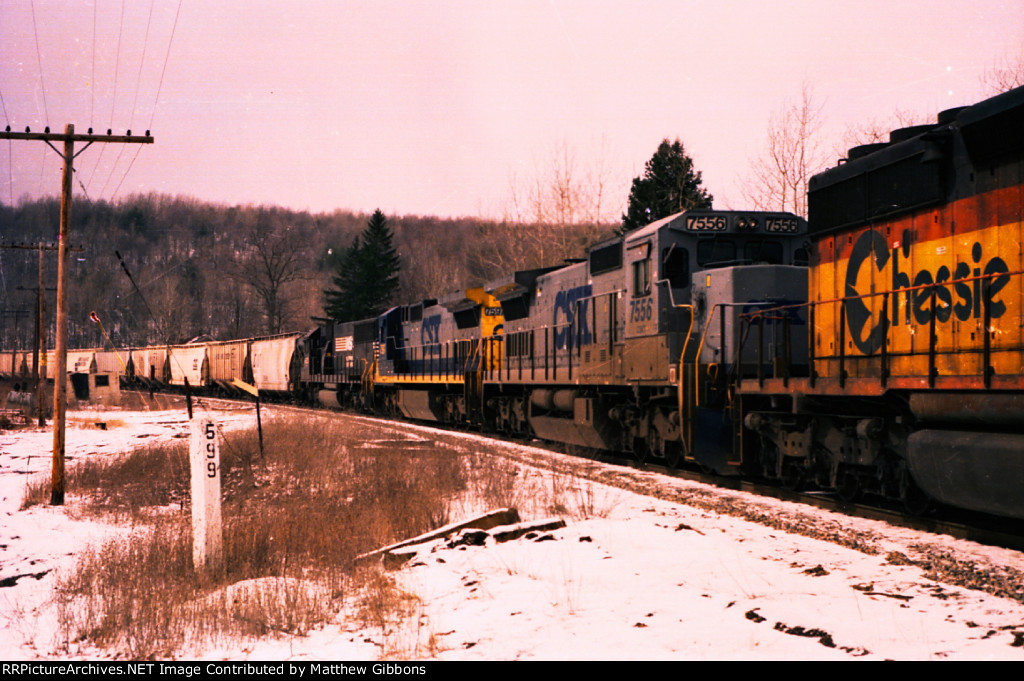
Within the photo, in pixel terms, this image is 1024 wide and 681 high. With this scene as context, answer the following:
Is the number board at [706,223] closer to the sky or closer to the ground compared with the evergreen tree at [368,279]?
closer to the ground

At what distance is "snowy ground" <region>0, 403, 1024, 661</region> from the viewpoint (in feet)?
17.9

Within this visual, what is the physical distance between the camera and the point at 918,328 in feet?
31.2

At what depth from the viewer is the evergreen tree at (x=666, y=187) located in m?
48.5

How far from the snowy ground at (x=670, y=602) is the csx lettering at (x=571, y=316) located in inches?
308

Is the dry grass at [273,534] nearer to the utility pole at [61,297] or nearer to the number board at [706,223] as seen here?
the utility pole at [61,297]

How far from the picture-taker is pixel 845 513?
408 inches

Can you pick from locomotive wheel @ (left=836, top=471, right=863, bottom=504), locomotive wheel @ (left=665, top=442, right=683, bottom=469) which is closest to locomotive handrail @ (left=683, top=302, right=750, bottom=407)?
locomotive wheel @ (left=665, top=442, right=683, bottom=469)

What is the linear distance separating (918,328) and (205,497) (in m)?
7.66

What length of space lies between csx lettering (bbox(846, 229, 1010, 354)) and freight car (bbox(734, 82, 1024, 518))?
0.02 metres

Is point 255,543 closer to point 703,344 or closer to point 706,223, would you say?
point 703,344

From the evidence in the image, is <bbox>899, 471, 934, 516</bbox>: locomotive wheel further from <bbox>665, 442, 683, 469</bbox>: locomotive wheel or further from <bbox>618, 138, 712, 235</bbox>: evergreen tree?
<bbox>618, 138, 712, 235</bbox>: evergreen tree

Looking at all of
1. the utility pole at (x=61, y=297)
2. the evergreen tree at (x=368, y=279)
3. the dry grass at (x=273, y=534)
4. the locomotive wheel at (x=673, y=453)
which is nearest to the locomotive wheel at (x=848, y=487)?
the dry grass at (x=273, y=534)

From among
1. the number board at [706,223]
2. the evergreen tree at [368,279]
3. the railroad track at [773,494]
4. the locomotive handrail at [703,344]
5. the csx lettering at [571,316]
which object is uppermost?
the evergreen tree at [368,279]

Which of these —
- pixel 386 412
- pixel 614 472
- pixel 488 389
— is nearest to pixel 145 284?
pixel 386 412
